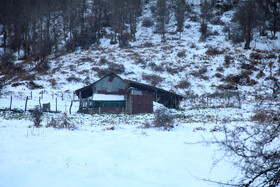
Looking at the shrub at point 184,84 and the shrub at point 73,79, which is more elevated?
the shrub at point 73,79

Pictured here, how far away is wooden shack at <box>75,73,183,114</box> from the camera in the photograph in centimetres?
2592

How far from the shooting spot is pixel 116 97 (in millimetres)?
27109

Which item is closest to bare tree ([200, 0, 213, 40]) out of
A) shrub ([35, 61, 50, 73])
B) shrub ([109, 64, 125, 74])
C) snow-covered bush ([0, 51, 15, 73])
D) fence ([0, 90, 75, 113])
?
shrub ([109, 64, 125, 74])

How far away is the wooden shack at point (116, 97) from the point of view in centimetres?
2592

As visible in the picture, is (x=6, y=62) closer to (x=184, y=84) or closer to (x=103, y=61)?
(x=103, y=61)

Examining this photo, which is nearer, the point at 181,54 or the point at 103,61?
the point at 103,61

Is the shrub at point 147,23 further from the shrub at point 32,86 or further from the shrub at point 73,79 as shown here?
the shrub at point 32,86

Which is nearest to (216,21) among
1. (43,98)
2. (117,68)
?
(117,68)

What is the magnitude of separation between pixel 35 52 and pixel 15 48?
375 inches

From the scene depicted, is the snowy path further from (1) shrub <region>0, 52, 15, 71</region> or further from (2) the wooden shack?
(1) shrub <region>0, 52, 15, 71</region>

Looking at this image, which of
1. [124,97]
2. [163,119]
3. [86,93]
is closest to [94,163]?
[163,119]

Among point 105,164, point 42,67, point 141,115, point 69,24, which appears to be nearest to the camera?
point 105,164

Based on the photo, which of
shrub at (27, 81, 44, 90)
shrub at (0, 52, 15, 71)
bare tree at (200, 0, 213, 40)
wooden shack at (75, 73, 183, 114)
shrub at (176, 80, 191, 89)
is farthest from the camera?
bare tree at (200, 0, 213, 40)

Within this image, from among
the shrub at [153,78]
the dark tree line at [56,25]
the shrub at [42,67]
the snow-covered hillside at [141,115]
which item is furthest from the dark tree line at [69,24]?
the shrub at [153,78]
